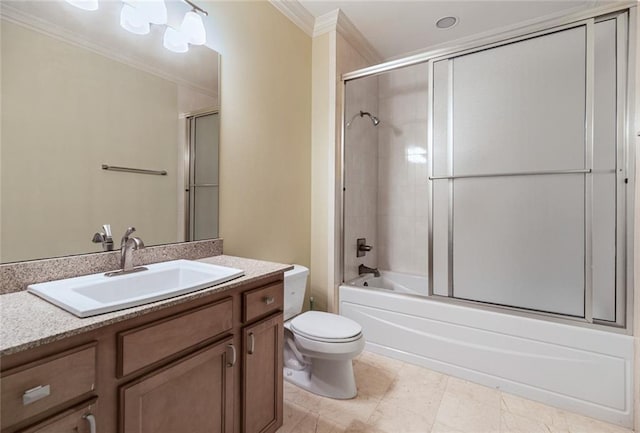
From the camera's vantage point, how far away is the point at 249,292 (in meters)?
1.26

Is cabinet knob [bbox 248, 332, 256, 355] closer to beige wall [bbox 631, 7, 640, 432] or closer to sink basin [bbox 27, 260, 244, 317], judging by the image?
sink basin [bbox 27, 260, 244, 317]

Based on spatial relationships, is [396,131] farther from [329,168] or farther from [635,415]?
[635,415]

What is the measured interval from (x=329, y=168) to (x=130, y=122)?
1.48 metres

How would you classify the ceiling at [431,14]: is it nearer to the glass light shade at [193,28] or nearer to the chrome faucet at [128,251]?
the glass light shade at [193,28]

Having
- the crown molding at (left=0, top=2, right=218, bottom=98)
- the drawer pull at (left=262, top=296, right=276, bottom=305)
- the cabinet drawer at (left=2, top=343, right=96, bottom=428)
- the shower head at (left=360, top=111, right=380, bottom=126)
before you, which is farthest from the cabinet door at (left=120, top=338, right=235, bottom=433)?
the shower head at (left=360, top=111, right=380, bottom=126)

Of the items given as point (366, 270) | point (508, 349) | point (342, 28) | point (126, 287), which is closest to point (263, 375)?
point (126, 287)

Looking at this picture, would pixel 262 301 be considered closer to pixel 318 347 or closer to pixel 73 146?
pixel 318 347

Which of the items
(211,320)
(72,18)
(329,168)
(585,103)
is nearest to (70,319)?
(211,320)

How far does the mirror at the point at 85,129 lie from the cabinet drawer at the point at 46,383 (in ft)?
1.98

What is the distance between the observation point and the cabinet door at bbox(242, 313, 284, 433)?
1252mm

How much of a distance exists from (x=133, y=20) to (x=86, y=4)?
0.19 metres

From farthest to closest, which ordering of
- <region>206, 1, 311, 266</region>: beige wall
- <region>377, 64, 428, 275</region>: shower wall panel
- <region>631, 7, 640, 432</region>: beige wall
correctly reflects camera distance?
<region>377, 64, 428, 275</region>: shower wall panel < <region>206, 1, 311, 266</region>: beige wall < <region>631, 7, 640, 432</region>: beige wall

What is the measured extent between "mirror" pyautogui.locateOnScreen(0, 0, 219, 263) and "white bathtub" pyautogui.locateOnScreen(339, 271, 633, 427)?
1.57m

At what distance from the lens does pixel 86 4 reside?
4.16 feet
